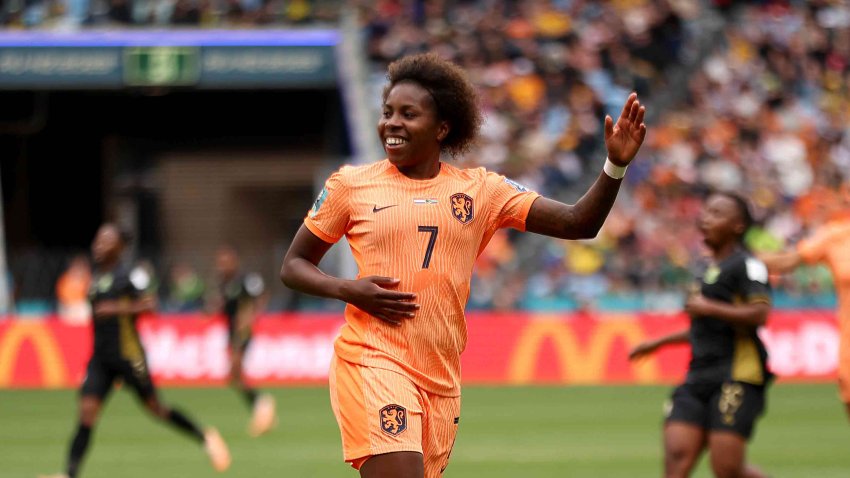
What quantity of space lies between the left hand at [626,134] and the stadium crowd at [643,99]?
681 inches

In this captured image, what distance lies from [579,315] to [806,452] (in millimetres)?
8554

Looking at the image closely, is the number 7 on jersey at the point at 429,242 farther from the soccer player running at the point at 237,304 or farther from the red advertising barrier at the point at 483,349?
the red advertising barrier at the point at 483,349

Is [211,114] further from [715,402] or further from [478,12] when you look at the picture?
[715,402]

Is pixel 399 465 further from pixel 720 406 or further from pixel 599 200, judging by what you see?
pixel 720 406

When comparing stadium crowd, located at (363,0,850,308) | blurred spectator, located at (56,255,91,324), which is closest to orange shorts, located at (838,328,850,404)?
stadium crowd, located at (363,0,850,308)

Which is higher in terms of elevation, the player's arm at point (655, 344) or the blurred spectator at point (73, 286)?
the player's arm at point (655, 344)

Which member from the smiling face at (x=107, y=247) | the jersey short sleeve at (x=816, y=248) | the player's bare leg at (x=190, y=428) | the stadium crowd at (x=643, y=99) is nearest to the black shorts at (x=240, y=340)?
the player's bare leg at (x=190, y=428)

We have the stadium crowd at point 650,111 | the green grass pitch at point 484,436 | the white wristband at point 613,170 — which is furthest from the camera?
the stadium crowd at point 650,111

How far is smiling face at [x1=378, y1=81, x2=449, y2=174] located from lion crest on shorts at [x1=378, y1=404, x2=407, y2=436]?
1.01 metres

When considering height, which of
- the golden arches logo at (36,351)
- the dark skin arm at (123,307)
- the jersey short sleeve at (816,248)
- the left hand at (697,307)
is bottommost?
the golden arches logo at (36,351)

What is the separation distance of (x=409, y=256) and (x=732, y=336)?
3.22 m

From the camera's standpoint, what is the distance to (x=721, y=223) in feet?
27.7

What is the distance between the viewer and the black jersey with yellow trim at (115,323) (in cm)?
1211

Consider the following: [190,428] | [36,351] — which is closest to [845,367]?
[190,428]
